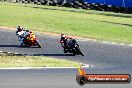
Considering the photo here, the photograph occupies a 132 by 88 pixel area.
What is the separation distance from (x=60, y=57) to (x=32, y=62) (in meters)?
2.31

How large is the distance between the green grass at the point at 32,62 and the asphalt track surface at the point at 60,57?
0.86 meters

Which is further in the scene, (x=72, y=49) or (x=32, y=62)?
(x=72, y=49)

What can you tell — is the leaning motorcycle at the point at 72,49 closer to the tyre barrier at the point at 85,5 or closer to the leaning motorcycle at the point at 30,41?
the leaning motorcycle at the point at 30,41

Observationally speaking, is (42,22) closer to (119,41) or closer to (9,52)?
(119,41)

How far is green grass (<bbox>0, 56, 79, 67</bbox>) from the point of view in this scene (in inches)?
568

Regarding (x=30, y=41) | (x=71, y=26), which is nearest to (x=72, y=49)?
(x=30, y=41)

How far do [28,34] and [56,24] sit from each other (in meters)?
10.2

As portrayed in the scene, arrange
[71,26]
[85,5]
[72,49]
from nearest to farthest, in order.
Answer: [72,49] < [71,26] < [85,5]

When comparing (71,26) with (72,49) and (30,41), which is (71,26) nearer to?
(30,41)

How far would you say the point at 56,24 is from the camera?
2944 cm

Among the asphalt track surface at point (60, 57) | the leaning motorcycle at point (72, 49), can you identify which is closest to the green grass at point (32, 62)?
the asphalt track surface at point (60, 57)

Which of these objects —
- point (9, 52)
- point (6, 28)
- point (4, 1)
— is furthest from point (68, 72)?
point (4, 1)

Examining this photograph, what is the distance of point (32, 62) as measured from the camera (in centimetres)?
1505

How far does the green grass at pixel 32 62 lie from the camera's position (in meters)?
14.4
